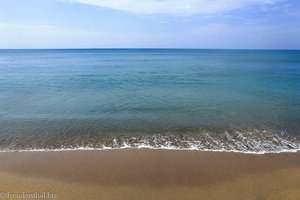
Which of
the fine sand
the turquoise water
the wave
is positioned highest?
the turquoise water

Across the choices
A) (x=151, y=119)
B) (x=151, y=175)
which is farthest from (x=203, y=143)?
(x=151, y=119)

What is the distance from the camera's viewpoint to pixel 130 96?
76.1 feet

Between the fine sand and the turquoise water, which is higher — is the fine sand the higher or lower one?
the lower one

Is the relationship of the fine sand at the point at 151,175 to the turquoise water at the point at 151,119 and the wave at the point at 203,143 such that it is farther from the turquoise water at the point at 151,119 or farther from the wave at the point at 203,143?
the turquoise water at the point at 151,119

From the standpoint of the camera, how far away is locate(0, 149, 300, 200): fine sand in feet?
27.8

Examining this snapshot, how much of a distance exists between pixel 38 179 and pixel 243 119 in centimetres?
1316

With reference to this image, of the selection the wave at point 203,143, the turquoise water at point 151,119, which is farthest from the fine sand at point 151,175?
the turquoise water at point 151,119

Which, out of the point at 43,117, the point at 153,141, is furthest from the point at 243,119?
the point at 43,117

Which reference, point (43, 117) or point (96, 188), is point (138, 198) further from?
point (43, 117)

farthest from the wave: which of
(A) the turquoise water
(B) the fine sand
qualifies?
(B) the fine sand

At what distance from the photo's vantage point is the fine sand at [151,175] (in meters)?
8.47

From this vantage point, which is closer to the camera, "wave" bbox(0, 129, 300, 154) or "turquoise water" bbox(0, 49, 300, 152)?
"wave" bbox(0, 129, 300, 154)

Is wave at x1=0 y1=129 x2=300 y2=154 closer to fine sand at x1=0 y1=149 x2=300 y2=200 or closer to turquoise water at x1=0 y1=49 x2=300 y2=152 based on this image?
turquoise water at x1=0 y1=49 x2=300 y2=152

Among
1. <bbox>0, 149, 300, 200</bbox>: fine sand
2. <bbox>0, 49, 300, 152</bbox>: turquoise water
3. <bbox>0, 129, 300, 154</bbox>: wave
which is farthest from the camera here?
<bbox>0, 49, 300, 152</bbox>: turquoise water
